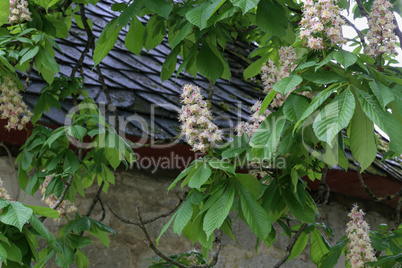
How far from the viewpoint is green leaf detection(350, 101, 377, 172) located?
153cm

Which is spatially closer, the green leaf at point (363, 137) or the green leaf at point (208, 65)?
the green leaf at point (363, 137)

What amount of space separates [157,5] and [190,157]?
43.5 inches

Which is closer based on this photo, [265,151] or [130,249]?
[265,151]

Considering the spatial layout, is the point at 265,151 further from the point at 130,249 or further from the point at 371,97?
the point at 130,249

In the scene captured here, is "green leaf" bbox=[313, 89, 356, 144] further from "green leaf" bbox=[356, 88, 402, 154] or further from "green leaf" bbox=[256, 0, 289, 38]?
"green leaf" bbox=[256, 0, 289, 38]

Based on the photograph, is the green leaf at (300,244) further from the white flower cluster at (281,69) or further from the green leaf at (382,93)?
the green leaf at (382,93)

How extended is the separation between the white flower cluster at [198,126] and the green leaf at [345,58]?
1.74ft

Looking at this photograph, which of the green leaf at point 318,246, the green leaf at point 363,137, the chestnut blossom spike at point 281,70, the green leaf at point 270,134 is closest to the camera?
the green leaf at point 363,137

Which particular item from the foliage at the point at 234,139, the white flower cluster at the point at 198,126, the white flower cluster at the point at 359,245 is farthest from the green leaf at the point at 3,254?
the white flower cluster at the point at 359,245

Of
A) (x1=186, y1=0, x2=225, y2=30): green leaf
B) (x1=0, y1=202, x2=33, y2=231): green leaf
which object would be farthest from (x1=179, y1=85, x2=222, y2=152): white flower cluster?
(x1=0, y1=202, x2=33, y2=231): green leaf

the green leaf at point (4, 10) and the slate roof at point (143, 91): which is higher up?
the green leaf at point (4, 10)

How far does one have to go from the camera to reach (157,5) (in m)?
2.04

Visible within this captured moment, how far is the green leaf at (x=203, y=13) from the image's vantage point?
1.78 meters

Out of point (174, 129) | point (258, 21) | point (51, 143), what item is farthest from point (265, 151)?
point (174, 129)
